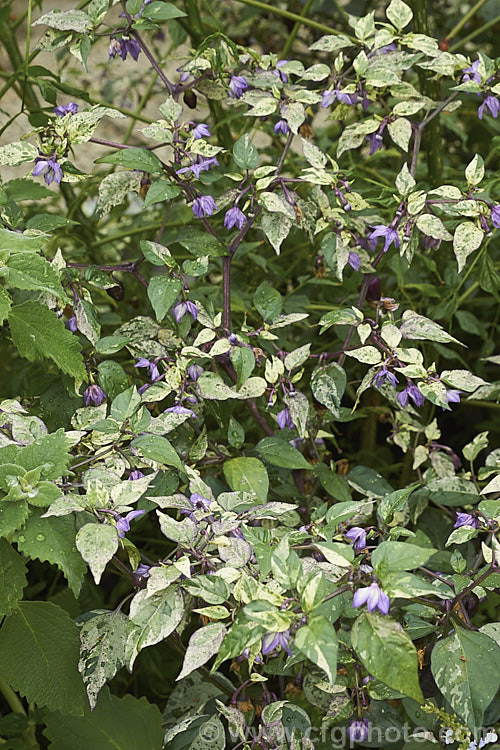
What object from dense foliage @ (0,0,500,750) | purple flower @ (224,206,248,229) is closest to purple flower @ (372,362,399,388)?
dense foliage @ (0,0,500,750)

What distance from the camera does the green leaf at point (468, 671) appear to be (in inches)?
23.2

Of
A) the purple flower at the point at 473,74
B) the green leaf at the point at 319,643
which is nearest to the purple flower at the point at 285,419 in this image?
the green leaf at the point at 319,643

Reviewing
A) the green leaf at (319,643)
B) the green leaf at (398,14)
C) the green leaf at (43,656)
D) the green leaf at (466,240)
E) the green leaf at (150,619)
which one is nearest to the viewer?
the green leaf at (319,643)

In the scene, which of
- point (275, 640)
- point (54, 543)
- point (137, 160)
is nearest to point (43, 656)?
point (54, 543)

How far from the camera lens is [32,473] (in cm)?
61

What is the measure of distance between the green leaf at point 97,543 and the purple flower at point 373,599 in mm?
181

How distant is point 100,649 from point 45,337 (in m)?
0.29

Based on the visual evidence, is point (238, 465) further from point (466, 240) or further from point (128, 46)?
point (128, 46)

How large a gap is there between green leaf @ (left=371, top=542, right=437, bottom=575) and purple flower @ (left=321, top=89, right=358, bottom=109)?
52cm

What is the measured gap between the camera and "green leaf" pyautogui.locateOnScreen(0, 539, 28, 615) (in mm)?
624

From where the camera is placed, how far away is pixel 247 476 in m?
0.79

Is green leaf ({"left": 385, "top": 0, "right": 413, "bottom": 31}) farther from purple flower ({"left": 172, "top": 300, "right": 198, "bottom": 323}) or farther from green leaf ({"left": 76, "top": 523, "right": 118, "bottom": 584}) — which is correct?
green leaf ({"left": 76, "top": 523, "right": 118, "bottom": 584})

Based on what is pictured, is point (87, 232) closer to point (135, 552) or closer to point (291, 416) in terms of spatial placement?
point (291, 416)

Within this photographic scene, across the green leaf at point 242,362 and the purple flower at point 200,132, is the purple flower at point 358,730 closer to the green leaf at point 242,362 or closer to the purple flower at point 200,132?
the green leaf at point 242,362
